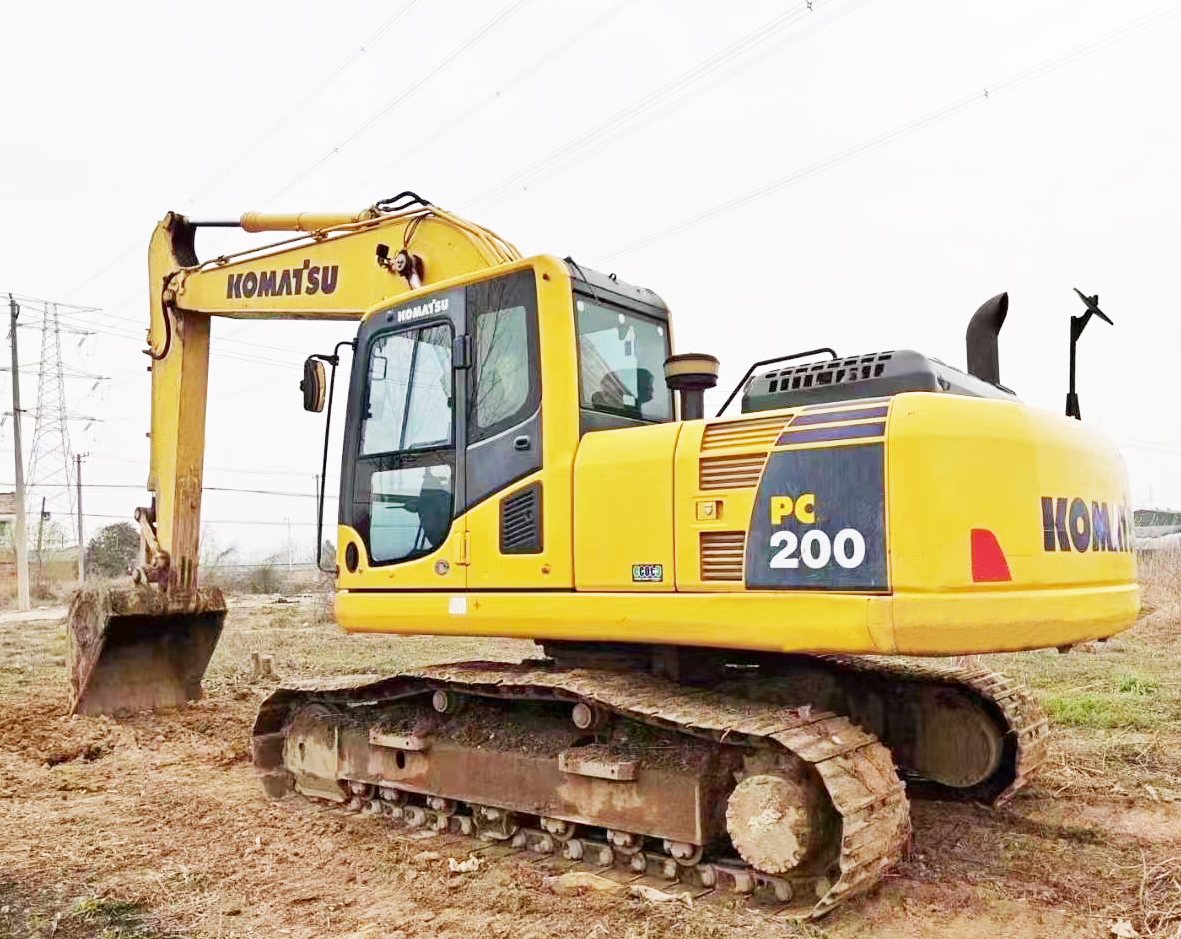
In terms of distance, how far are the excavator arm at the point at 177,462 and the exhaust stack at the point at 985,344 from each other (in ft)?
13.6

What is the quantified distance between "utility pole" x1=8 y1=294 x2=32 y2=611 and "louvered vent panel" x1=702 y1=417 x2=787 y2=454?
27.8 metres

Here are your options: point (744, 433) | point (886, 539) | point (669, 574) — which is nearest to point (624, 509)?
point (669, 574)

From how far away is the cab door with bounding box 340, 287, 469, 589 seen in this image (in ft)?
18.4

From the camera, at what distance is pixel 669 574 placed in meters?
4.73

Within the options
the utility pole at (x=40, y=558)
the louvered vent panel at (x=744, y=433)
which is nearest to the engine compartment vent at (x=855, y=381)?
the louvered vent panel at (x=744, y=433)

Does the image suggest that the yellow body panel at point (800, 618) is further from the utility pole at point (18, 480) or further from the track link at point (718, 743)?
the utility pole at point (18, 480)

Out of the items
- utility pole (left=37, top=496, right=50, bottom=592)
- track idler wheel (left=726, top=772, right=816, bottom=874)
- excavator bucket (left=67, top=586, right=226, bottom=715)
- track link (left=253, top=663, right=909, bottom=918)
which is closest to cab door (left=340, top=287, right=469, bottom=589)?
track link (left=253, top=663, right=909, bottom=918)

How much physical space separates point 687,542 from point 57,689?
28.6 ft

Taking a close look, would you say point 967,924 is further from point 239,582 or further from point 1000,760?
point 239,582

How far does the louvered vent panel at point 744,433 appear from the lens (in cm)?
456

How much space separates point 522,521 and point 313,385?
5.70 feet

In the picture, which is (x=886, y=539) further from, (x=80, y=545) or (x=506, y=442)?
(x=80, y=545)

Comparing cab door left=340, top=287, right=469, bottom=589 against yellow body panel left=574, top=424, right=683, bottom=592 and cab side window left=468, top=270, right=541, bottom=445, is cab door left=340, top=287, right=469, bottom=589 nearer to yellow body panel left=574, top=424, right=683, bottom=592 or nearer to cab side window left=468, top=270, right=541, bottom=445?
cab side window left=468, top=270, right=541, bottom=445

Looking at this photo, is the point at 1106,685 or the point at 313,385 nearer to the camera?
the point at 313,385
